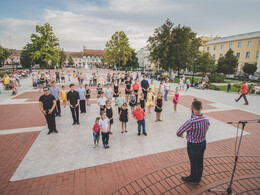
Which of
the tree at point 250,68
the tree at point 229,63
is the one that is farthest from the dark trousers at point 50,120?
the tree at point 250,68

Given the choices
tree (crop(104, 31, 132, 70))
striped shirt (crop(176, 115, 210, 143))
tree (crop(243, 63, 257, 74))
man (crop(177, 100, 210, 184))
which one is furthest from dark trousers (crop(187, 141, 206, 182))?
tree (crop(104, 31, 132, 70))

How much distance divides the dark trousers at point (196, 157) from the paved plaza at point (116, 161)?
318mm

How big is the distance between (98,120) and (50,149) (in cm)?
216

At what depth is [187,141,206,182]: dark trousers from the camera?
3.33m

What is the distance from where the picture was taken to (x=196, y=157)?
3404mm

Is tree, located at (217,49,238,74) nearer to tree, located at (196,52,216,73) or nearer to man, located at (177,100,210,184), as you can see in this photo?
tree, located at (196,52,216,73)

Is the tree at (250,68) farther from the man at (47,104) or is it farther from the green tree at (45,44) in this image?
the green tree at (45,44)

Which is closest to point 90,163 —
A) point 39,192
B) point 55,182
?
point 55,182

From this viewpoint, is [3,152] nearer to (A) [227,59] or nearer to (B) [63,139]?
(B) [63,139]

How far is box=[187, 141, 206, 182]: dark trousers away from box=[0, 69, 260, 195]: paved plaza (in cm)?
32

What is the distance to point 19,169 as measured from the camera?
167 inches

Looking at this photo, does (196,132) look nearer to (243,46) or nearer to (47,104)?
(47,104)

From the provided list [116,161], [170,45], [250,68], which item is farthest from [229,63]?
[116,161]

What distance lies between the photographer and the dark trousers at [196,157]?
3.33 metres
